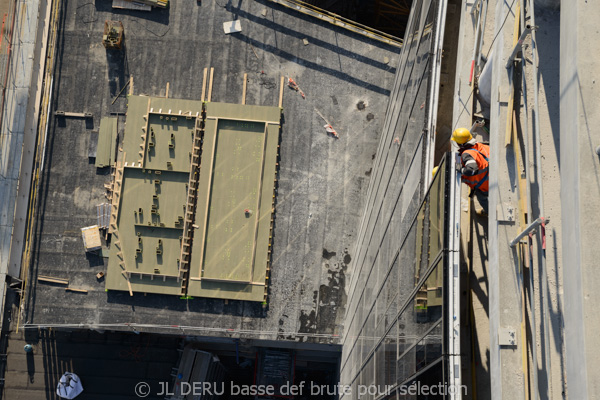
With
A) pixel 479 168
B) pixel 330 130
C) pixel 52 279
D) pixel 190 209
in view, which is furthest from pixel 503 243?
pixel 52 279

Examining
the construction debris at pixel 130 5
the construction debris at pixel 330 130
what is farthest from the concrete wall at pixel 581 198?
the construction debris at pixel 130 5

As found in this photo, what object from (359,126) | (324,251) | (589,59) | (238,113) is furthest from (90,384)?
(589,59)

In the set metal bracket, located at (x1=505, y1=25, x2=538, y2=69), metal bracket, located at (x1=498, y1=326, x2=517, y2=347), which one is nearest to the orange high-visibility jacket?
metal bracket, located at (x1=505, y1=25, x2=538, y2=69)

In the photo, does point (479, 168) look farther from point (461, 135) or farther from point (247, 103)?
point (247, 103)

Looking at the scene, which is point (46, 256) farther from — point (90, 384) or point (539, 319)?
point (539, 319)

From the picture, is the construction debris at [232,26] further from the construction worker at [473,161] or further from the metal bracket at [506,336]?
the metal bracket at [506,336]

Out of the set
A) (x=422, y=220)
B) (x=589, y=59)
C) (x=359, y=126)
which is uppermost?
(x=359, y=126)

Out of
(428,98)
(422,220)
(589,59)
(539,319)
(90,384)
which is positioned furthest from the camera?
(90,384)
